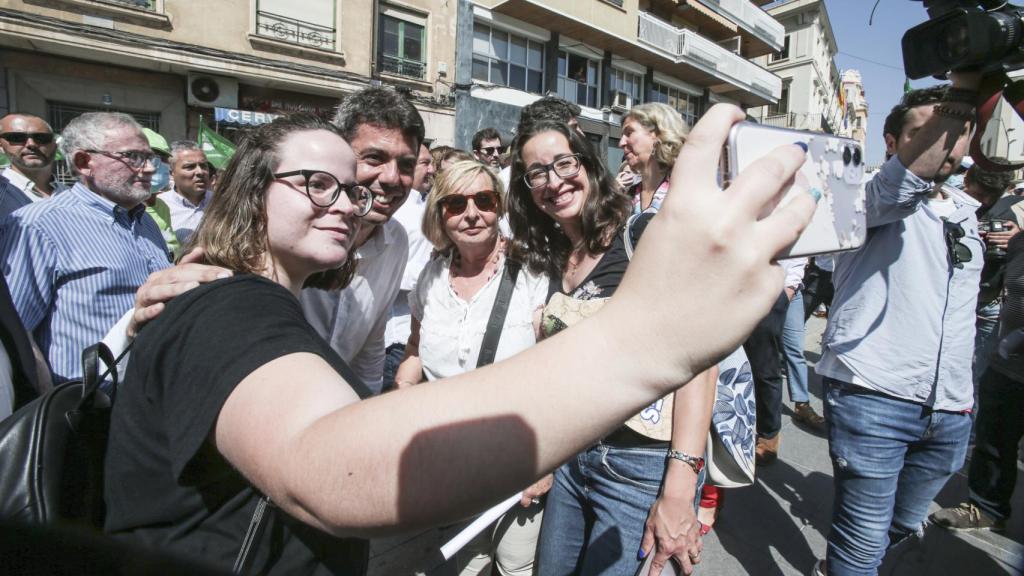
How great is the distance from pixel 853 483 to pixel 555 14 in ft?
54.3

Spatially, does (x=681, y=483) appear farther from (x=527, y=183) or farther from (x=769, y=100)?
(x=769, y=100)

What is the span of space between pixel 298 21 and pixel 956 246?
1384 centimetres

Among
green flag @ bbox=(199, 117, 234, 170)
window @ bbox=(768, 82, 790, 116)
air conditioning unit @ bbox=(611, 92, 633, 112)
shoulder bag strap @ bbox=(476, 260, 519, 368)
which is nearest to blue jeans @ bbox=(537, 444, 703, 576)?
shoulder bag strap @ bbox=(476, 260, 519, 368)

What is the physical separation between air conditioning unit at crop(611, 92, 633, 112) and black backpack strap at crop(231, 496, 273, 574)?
1907 centimetres

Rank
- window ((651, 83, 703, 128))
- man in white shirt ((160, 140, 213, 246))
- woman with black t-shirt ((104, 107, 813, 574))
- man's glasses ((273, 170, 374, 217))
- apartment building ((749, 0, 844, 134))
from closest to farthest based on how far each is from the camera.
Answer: woman with black t-shirt ((104, 107, 813, 574)) < man's glasses ((273, 170, 374, 217)) < man in white shirt ((160, 140, 213, 246)) < window ((651, 83, 703, 128)) < apartment building ((749, 0, 844, 134))

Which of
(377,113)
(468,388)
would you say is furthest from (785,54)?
(468,388)

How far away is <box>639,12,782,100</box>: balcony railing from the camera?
61.3ft

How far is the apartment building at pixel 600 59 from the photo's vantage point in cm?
1512

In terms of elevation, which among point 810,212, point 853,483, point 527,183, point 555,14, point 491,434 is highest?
point 555,14

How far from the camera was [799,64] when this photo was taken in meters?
32.2

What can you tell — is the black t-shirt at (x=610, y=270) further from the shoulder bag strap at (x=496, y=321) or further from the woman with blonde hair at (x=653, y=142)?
the woman with blonde hair at (x=653, y=142)

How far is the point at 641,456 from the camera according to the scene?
5.41 ft

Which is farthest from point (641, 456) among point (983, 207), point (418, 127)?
point (983, 207)

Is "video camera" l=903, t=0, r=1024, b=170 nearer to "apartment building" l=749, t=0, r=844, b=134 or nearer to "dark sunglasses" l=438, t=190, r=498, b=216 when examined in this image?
"dark sunglasses" l=438, t=190, r=498, b=216
